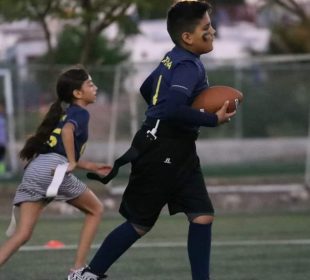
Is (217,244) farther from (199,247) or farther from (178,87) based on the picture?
(178,87)

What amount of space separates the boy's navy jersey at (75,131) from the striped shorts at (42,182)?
0.19 feet

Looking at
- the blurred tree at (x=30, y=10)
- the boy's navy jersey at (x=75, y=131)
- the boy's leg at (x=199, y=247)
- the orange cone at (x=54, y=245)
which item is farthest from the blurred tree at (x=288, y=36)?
the boy's leg at (x=199, y=247)

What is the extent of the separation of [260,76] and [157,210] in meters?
13.7

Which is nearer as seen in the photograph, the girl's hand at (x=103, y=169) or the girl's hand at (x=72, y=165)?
the girl's hand at (x=103, y=169)

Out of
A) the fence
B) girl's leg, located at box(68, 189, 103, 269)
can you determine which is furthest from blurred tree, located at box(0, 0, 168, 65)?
girl's leg, located at box(68, 189, 103, 269)

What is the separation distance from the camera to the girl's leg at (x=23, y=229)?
7465 mm

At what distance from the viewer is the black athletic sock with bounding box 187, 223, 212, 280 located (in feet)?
22.7

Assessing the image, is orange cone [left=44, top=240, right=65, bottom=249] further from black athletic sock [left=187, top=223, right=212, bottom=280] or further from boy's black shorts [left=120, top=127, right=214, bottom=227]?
black athletic sock [left=187, top=223, right=212, bottom=280]

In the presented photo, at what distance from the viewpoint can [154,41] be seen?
37.5 m

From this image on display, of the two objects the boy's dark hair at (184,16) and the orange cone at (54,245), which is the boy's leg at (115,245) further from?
the orange cone at (54,245)

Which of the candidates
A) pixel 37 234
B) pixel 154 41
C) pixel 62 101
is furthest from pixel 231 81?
pixel 154 41

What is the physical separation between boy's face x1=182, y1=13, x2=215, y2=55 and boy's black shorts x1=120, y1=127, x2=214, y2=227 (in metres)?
0.59

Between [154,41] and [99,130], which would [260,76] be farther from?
[154,41]

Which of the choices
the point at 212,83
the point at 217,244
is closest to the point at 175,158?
the point at 217,244
